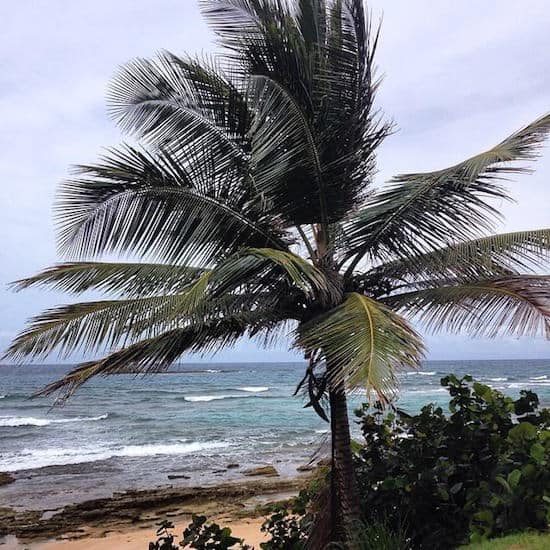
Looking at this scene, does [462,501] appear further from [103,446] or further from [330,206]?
[103,446]

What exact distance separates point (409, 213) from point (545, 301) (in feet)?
3.98

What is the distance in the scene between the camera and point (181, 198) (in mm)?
4902

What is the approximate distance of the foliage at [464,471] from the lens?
3.94 m

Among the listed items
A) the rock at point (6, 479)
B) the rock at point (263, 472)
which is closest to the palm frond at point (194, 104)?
the rock at point (263, 472)

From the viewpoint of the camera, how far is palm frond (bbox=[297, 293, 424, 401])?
3.27m

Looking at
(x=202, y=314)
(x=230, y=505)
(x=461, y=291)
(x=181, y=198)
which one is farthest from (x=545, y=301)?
(x=230, y=505)

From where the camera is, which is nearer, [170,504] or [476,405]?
[476,405]

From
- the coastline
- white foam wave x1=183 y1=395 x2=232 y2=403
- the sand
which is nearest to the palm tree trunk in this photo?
the coastline

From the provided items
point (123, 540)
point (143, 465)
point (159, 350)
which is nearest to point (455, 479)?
point (159, 350)

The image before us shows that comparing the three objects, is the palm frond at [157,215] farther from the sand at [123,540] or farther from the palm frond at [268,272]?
the sand at [123,540]

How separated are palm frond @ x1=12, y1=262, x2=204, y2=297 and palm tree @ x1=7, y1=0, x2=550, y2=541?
0.04ft

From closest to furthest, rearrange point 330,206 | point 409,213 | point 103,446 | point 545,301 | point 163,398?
point 545,301 → point 409,213 → point 330,206 → point 103,446 → point 163,398

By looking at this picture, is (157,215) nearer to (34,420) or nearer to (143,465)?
(143,465)

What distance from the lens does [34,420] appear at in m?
31.3
